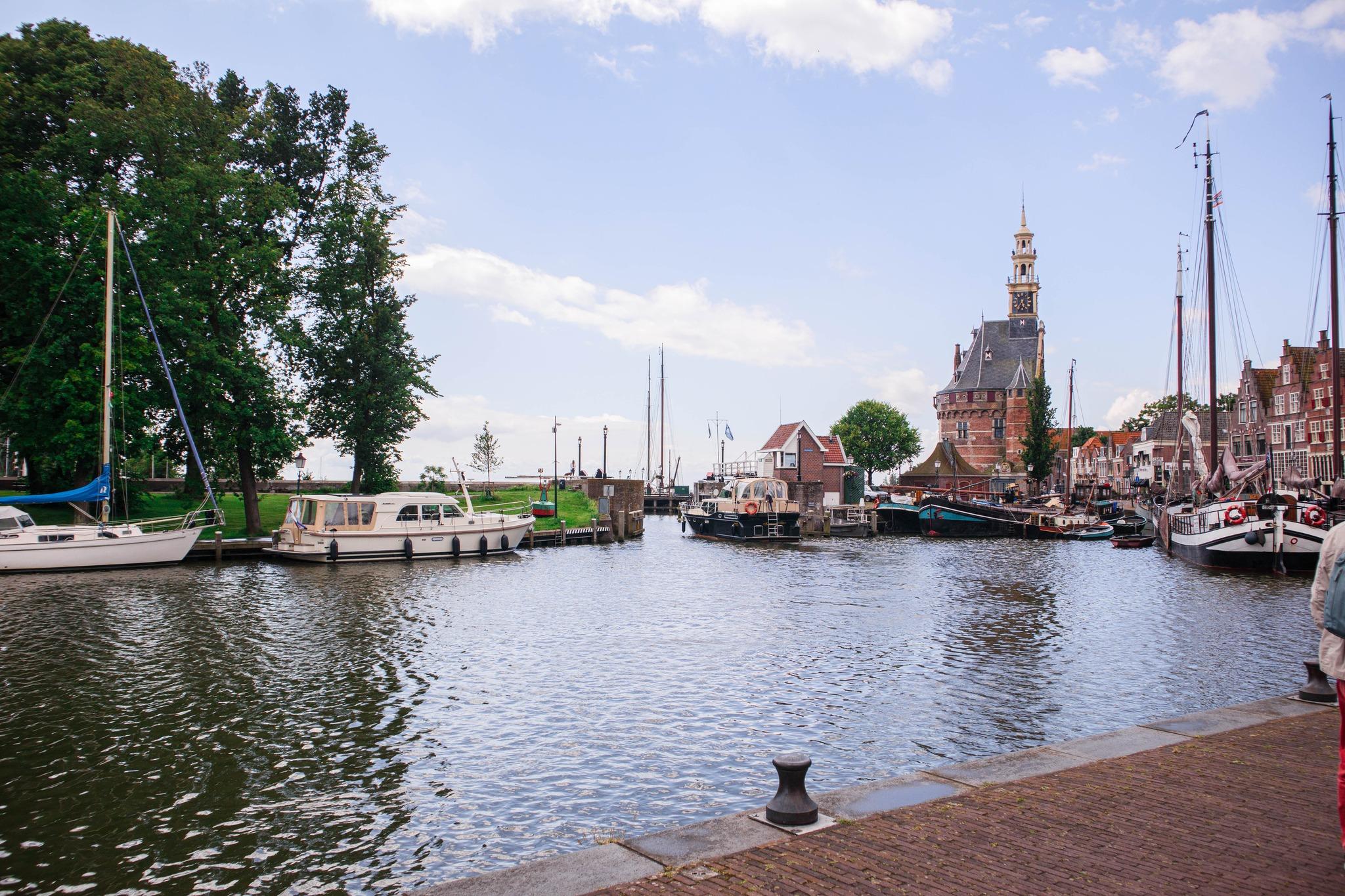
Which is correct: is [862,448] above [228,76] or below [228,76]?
below

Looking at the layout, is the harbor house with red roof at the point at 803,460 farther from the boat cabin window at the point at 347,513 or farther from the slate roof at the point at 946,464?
the boat cabin window at the point at 347,513

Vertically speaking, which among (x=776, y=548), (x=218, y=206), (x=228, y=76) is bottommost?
(x=776, y=548)

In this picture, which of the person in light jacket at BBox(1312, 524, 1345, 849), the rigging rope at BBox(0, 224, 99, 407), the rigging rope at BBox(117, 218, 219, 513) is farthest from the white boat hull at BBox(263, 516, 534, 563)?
the person in light jacket at BBox(1312, 524, 1345, 849)

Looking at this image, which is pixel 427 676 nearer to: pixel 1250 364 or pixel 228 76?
pixel 228 76

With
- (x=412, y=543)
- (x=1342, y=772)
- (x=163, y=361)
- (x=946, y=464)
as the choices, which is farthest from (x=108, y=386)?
(x=946, y=464)

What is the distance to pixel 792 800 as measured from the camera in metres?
7.65

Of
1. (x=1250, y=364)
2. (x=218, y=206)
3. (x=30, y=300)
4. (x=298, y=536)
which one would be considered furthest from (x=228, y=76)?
(x=1250, y=364)

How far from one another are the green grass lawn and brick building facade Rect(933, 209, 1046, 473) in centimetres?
5917

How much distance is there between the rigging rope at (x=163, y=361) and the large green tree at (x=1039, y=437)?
74.7 metres

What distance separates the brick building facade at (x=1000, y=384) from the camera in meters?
115

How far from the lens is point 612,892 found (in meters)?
6.36

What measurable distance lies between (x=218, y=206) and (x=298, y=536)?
53.8ft

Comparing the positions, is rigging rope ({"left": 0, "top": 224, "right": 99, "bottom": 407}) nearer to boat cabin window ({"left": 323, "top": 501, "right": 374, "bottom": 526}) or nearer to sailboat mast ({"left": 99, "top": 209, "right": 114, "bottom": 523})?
sailboat mast ({"left": 99, "top": 209, "right": 114, "bottom": 523})

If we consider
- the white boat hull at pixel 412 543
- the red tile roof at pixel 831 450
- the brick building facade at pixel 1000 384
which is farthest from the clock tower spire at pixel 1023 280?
the white boat hull at pixel 412 543
